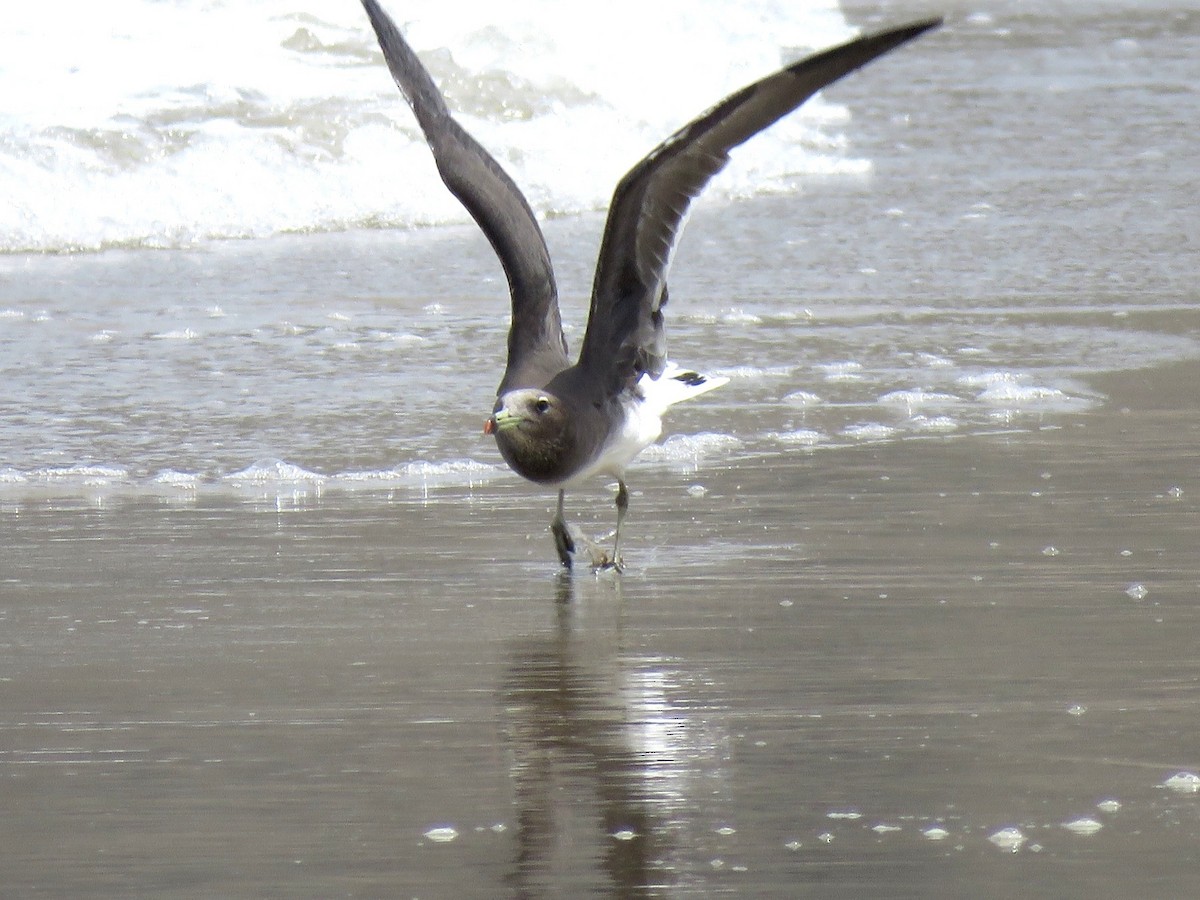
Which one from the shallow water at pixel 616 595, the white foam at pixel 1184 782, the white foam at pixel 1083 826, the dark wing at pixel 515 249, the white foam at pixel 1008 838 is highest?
the dark wing at pixel 515 249

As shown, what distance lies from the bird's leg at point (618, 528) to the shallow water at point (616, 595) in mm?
47

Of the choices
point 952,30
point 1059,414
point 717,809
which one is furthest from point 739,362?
point 952,30

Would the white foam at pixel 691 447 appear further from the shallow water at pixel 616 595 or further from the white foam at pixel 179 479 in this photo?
the white foam at pixel 179 479

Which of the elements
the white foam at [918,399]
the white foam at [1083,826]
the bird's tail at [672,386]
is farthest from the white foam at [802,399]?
the white foam at [1083,826]

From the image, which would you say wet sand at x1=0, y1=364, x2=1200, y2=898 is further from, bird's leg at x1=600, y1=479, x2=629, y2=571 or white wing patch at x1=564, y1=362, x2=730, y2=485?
white wing patch at x1=564, y1=362, x2=730, y2=485

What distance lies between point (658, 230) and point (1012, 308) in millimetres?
3901

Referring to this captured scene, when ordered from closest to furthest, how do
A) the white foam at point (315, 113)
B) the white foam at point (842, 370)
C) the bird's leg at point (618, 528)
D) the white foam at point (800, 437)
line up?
the bird's leg at point (618, 528) < the white foam at point (800, 437) < the white foam at point (842, 370) < the white foam at point (315, 113)

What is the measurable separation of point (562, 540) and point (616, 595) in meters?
0.38

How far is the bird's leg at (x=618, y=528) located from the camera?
5543 millimetres

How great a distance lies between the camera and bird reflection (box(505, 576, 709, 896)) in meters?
3.41

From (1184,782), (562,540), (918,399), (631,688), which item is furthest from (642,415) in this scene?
Result: (1184,782)

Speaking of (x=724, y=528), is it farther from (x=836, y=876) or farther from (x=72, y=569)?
(x=836, y=876)

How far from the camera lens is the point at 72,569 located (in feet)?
17.9

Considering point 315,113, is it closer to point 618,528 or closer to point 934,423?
point 934,423
